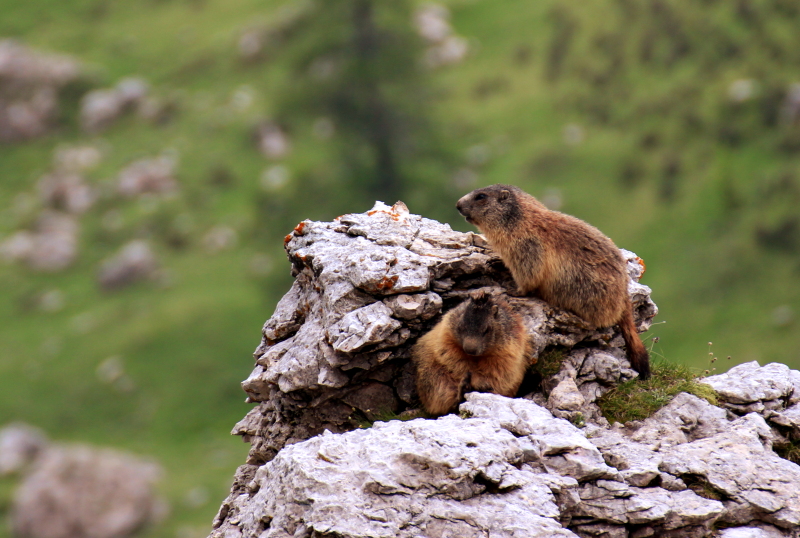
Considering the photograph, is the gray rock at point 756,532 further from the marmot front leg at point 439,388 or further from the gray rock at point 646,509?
the marmot front leg at point 439,388

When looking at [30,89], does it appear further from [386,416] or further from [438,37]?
[386,416]

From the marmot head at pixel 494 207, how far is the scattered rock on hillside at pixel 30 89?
61.4 m

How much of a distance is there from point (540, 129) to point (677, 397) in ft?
144

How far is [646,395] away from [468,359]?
9.93 ft

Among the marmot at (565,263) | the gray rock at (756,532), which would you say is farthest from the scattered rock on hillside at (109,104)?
the gray rock at (756,532)

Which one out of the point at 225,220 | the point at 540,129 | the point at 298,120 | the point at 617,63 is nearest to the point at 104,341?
the point at 225,220

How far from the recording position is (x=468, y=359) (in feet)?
39.4

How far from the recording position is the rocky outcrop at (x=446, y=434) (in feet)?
30.2

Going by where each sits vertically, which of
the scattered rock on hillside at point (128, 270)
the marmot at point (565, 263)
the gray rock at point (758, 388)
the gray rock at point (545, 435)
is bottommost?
the gray rock at point (545, 435)

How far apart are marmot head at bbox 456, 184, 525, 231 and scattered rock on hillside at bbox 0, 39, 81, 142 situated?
61441mm

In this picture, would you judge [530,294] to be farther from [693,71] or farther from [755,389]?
[693,71]

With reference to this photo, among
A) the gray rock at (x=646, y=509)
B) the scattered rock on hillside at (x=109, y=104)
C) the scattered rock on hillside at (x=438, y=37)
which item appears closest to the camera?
the gray rock at (x=646, y=509)

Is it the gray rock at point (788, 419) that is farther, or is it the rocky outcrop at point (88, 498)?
the rocky outcrop at point (88, 498)

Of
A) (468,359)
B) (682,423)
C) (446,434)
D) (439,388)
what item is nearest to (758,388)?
(682,423)
